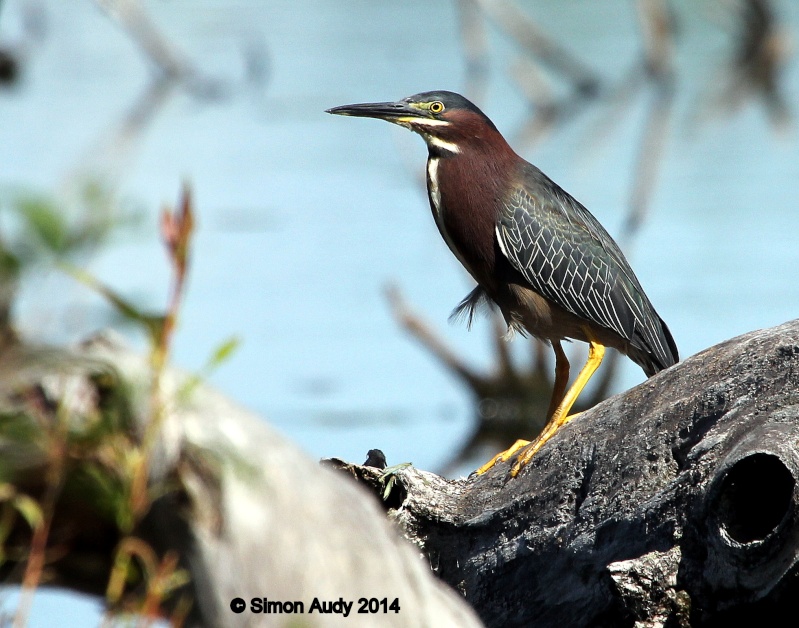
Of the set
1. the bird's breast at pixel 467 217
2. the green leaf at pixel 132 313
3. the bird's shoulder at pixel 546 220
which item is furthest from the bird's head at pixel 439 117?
the green leaf at pixel 132 313

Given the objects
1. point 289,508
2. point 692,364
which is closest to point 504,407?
point 692,364

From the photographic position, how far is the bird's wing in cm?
534

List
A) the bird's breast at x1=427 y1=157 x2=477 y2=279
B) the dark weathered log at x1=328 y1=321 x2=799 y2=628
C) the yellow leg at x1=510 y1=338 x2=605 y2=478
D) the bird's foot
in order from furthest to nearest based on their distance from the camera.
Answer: the bird's breast at x1=427 y1=157 x2=477 y2=279 → the bird's foot → the yellow leg at x1=510 y1=338 x2=605 y2=478 → the dark weathered log at x1=328 y1=321 x2=799 y2=628

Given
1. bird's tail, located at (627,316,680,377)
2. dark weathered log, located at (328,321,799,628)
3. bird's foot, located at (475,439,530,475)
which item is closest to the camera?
dark weathered log, located at (328,321,799,628)

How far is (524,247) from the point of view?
5.35 metres

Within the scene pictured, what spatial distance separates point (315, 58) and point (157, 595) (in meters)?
20.5

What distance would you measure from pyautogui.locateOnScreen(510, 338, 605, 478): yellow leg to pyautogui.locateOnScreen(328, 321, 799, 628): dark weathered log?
8 cm

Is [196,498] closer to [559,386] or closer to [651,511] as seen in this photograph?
[651,511]

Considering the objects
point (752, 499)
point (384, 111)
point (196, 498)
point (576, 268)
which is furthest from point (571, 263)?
point (196, 498)

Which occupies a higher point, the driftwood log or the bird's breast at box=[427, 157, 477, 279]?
the bird's breast at box=[427, 157, 477, 279]

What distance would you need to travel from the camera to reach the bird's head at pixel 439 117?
5.53m

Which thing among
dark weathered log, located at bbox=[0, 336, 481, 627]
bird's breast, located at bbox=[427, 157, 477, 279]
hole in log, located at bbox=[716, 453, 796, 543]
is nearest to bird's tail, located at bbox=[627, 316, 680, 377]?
bird's breast, located at bbox=[427, 157, 477, 279]

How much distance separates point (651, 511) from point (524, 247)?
7.26 feet

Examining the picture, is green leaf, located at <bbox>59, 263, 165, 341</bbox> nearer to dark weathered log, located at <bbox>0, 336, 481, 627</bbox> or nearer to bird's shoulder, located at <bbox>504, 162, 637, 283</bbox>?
dark weathered log, located at <bbox>0, 336, 481, 627</bbox>
